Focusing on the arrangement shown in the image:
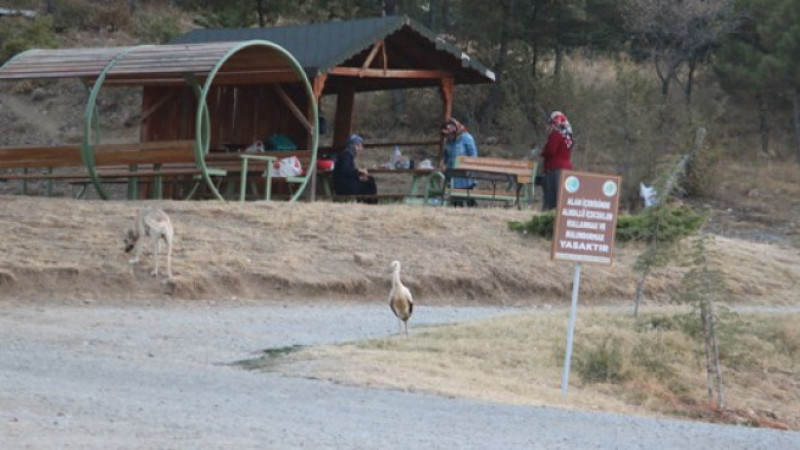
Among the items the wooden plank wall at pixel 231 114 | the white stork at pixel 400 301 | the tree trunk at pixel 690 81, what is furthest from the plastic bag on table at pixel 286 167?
the tree trunk at pixel 690 81

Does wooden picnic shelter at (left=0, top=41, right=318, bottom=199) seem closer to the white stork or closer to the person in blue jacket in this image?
the person in blue jacket

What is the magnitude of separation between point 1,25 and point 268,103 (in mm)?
24147

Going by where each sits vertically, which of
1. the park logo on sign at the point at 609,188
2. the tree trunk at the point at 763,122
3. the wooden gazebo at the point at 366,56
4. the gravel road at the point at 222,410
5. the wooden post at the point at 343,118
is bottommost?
the tree trunk at the point at 763,122

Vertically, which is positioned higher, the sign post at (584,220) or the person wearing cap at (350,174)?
the sign post at (584,220)

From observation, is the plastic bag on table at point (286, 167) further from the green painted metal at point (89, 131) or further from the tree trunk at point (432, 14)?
the tree trunk at point (432, 14)

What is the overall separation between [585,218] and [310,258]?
656 centimetres

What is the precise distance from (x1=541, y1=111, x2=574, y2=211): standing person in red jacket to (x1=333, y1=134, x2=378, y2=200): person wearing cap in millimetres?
3390

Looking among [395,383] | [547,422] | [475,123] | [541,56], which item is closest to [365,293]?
[395,383]

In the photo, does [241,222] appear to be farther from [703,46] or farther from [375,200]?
[703,46]

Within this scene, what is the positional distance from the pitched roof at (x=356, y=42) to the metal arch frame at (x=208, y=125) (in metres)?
1.02

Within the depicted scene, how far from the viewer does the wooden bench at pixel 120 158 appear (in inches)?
926

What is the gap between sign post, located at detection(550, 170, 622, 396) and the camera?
47.3 ft

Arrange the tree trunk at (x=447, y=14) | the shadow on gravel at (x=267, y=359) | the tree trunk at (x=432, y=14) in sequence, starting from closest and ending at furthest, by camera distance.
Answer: the shadow on gravel at (x=267, y=359) → the tree trunk at (x=432, y=14) → the tree trunk at (x=447, y=14)

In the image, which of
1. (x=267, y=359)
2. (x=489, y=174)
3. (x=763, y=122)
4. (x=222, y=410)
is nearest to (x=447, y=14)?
(x=763, y=122)
